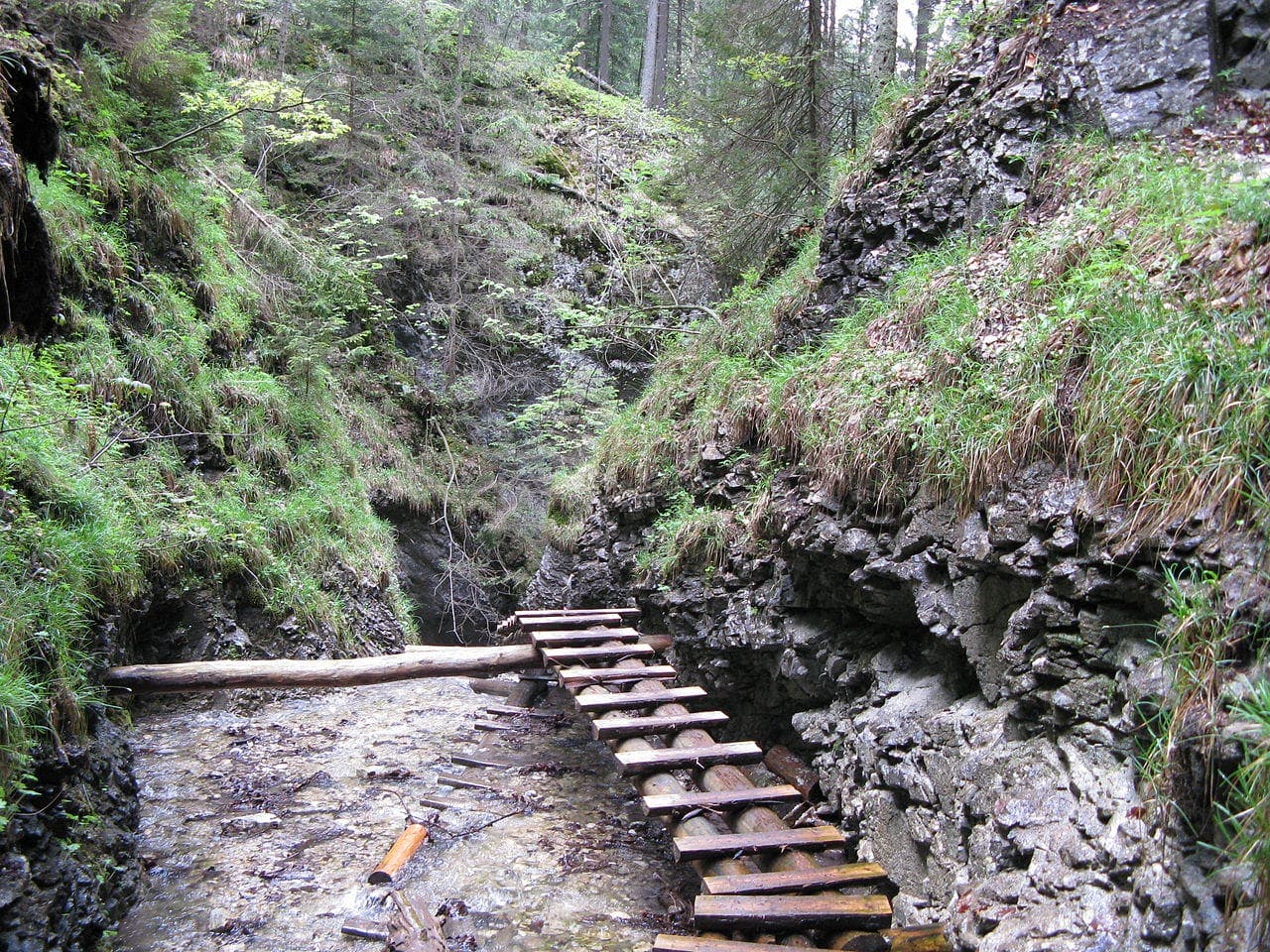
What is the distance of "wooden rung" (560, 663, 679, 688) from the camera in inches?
227

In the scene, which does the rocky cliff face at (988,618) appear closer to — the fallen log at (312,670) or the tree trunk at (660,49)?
the fallen log at (312,670)

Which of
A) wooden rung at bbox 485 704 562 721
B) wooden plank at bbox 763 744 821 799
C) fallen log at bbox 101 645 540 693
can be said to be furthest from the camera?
wooden rung at bbox 485 704 562 721

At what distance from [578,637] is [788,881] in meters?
3.13

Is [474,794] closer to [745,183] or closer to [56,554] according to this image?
[56,554]

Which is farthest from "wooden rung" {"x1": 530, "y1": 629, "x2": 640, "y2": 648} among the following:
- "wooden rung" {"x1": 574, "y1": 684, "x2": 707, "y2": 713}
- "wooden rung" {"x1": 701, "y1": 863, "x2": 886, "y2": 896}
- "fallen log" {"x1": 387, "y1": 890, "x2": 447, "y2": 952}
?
"wooden rung" {"x1": 701, "y1": 863, "x2": 886, "y2": 896}

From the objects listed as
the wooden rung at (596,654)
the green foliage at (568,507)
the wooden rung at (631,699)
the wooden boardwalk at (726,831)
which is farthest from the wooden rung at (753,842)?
the green foliage at (568,507)

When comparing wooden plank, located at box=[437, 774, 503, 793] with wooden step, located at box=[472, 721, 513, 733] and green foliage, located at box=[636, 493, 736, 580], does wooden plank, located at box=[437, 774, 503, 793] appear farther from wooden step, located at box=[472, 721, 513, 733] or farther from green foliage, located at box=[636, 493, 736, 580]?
green foliage, located at box=[636, 493, 736, 580]

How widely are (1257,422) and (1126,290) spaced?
3.88 ft

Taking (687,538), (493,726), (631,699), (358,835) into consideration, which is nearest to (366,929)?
(358,835)

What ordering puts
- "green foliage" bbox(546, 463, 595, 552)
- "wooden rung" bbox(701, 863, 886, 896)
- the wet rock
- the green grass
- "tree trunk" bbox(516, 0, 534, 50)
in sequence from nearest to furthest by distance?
1. "wooden rung" bbox(701, 863, 886, 896)
2. the green grass
3. the wet rock
4. "green foliage" bbox(546, 463, 595, 552)
5. "tree trunk" bbox(516, 0, 534, 50)

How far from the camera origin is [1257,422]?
268 centimetres

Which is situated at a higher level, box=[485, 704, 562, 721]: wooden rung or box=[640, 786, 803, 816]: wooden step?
box=[640, 786, 803, 816]: wooden step

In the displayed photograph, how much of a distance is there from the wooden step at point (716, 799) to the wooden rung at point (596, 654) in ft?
6.05

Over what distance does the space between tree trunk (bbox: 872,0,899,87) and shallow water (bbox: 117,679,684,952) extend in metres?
8.03
